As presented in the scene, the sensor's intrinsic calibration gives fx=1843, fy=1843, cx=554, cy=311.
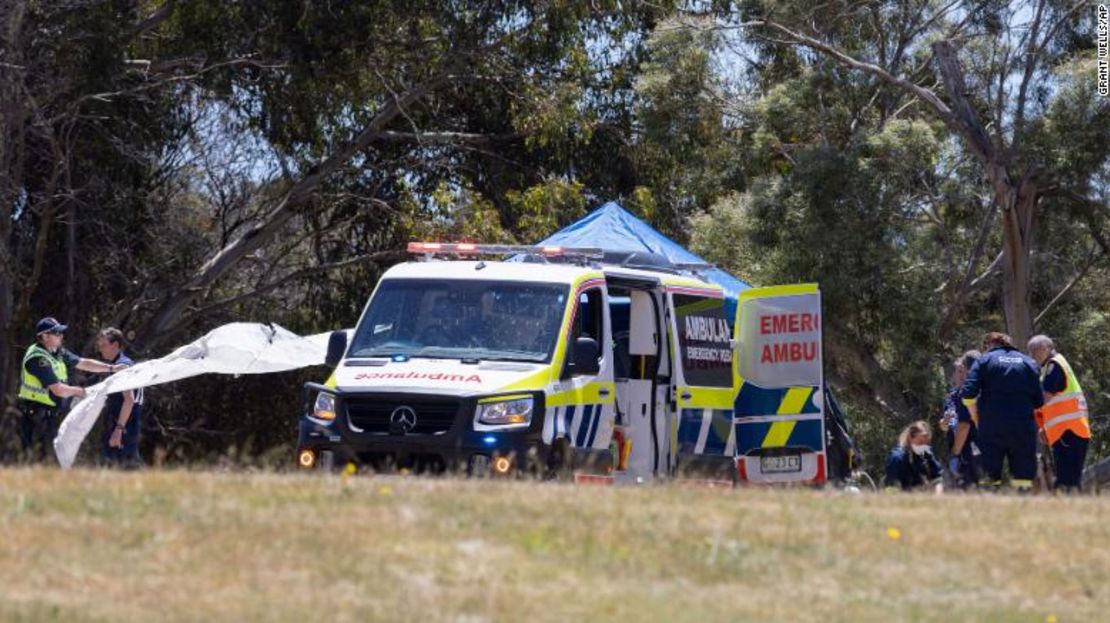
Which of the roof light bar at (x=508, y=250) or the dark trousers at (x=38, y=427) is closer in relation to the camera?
the roof light bar at (x=508, y=250)

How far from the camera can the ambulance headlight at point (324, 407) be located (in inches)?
528

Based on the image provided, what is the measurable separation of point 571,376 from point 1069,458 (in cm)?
427

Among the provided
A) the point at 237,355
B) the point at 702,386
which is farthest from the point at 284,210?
the point at 702,386

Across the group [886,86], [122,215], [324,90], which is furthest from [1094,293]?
[122,215]

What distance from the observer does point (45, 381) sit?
1545 cm

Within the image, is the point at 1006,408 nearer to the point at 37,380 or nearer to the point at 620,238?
the point at 620,238

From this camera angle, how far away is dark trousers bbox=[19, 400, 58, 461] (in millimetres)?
15727

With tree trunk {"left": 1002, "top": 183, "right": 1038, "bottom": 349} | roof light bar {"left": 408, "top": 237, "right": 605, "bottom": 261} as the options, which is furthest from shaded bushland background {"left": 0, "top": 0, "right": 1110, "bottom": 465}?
roof light bar {"left": 408, "top": 237, "right": 605, "bottom": 261}

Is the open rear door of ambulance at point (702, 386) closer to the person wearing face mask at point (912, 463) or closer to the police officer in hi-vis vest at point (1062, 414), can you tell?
the person wearing face mask at point (912, 463)

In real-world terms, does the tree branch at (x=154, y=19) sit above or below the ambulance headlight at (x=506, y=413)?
above

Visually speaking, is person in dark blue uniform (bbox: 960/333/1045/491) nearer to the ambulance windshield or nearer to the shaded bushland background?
the ambulance windshield

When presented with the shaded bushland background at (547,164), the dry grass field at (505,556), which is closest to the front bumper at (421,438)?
the dry grass field at (505,556)

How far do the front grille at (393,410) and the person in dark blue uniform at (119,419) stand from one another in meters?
3.02

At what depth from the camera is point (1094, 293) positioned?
1217 inches
